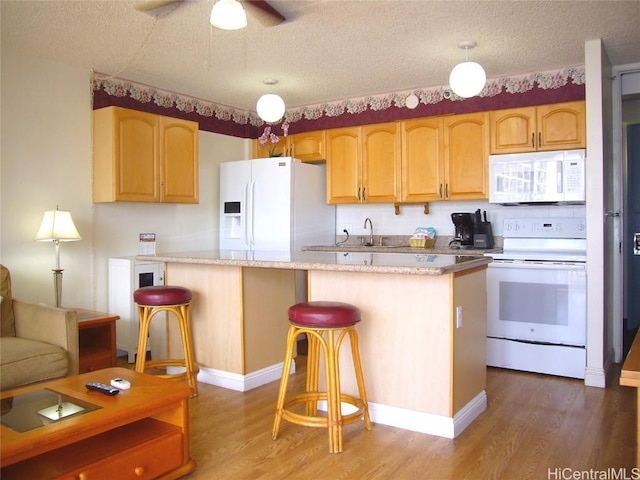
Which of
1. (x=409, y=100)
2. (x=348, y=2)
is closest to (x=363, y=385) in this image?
(x=348, y=2)

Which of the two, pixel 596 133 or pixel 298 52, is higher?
pixel 298 52

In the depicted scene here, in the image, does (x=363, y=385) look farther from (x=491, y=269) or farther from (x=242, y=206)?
(x=242, y=206)

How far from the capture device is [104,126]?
4.34 m

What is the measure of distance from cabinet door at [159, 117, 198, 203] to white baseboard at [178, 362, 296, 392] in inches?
68.6

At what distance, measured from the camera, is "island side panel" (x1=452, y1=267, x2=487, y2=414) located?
276 centimetres

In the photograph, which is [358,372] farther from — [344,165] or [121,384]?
[344,165]

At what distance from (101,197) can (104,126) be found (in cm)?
57

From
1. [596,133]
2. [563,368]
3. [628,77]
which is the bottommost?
[563,368]

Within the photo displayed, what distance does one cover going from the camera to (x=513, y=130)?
14.5 ft

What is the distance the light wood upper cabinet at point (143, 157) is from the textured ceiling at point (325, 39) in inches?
15.9

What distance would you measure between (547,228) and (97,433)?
11.4 feet

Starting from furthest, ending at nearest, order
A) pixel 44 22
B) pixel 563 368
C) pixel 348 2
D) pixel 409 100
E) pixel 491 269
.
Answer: pixel 409 100 → pixel 491 269 → pixel 563 368 → pixel 44 22 → pixel 348 2

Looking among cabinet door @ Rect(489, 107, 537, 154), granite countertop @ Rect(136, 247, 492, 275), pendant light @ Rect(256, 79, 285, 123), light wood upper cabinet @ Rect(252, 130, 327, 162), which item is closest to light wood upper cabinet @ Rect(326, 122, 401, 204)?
light wood upper cabinet @ Rect(252, 130, 327, 162)

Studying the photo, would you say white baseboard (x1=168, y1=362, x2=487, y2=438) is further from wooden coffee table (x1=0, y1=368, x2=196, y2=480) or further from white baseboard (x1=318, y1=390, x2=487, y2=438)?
wooden coffee table (x1=0, y1=368, x2=196, y2=480)
